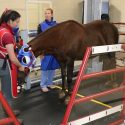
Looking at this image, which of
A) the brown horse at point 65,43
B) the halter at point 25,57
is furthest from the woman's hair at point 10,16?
the brown horse at point 65,43

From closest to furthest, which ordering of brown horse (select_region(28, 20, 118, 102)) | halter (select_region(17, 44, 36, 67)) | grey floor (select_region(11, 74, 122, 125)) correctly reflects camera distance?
halter (select_region(17, 44, 36, 67))
grey floor (select_region(11, 74, 122, 125))
brown horse (select_region(28, 20, 118, 102))

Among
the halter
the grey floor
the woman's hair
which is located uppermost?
the woman's hair

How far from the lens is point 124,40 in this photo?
642 cm

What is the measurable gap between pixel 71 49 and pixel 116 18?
315cm

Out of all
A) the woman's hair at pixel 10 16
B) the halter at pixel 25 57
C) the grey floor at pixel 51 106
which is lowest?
the grey floor at pixel 51 106

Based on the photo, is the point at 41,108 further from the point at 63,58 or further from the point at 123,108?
the point at 123,108

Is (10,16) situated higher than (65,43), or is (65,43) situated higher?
(10,16)

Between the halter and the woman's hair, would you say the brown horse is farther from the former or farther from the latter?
the woman's hair

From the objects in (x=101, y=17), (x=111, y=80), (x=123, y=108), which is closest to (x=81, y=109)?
(x=123, y=108)

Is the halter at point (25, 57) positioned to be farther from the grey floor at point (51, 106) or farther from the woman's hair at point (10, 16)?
the grey floor at point (51, 106)

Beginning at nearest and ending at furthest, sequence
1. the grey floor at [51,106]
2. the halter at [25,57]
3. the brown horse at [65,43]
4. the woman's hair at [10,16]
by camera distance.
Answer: the woman's hair at [10,16], the halter at [25,57], the grey floor at [51,106], the brown horse at [65,43]

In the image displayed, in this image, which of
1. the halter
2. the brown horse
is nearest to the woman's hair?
A: the halter

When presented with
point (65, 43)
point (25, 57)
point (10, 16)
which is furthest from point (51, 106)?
point (10, 16)

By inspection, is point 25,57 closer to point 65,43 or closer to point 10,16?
point 10,16
